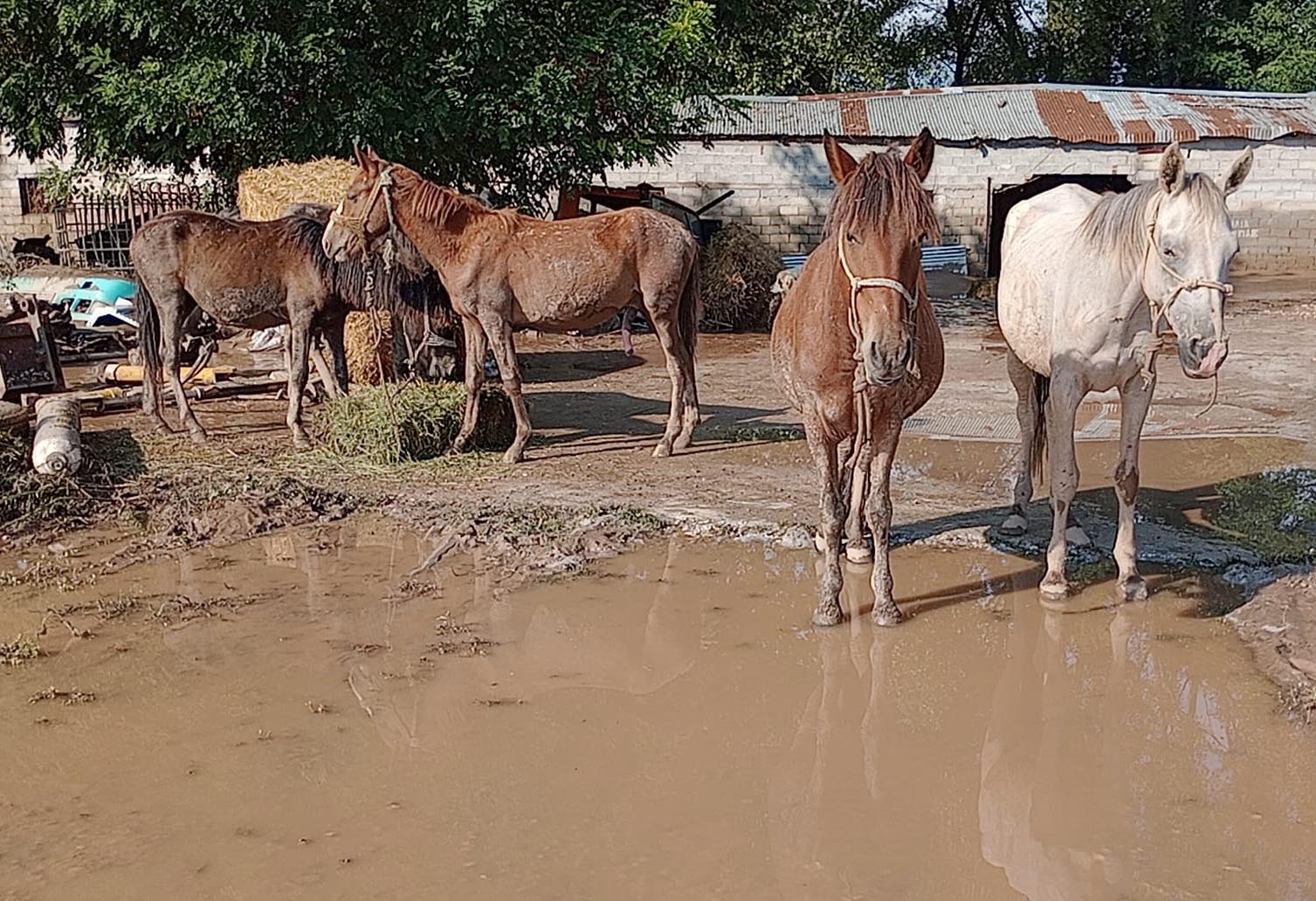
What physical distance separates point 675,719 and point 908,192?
221 centimetres

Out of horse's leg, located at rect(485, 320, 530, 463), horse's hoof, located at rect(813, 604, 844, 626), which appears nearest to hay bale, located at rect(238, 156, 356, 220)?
horse's leg, located at rect(485, 320, 530, 463)

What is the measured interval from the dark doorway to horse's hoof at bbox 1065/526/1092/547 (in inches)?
600

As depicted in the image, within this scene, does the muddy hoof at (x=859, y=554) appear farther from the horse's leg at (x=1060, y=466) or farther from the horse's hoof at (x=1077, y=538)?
the horse's hoof at (x=1077, y=538)

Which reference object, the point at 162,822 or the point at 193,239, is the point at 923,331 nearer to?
the point at 162,822

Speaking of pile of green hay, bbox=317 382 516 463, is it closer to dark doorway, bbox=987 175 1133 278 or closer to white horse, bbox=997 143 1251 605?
white horse, bbox=997 143 1251 605

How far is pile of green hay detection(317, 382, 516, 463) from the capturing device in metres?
8.21

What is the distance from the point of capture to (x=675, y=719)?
14.7ft

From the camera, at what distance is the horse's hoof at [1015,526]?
6.44 m

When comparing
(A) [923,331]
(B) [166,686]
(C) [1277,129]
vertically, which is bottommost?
(B) [166,686]

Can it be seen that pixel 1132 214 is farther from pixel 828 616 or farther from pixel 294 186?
pixel 294 186

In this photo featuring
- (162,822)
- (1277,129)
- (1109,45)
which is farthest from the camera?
(1109,45)

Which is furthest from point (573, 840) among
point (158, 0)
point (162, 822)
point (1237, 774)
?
point (158, 0)

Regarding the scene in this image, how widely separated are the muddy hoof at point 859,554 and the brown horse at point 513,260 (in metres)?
2.59

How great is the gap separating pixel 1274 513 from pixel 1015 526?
1509mm
